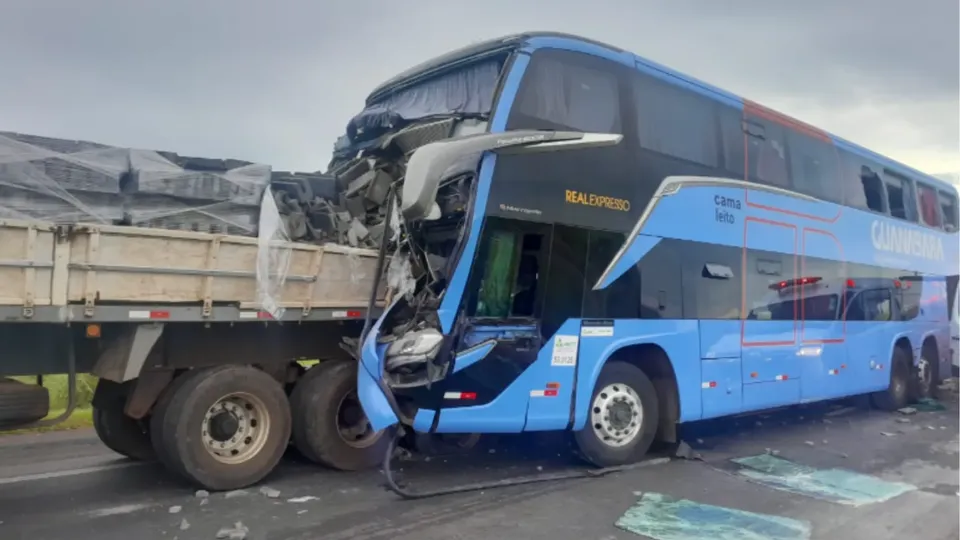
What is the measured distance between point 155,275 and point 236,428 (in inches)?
59.2

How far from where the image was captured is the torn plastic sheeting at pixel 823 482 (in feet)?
21.8

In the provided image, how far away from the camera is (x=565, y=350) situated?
6.96 meters

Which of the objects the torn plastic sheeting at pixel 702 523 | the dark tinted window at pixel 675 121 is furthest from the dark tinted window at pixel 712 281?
the torn plastic sheeting at pixel 702 523

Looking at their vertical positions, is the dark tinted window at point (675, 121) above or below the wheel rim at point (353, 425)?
above

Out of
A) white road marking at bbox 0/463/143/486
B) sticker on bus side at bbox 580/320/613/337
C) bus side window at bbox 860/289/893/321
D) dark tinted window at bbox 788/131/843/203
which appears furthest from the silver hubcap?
white road marking at bbox 0/463/143/486

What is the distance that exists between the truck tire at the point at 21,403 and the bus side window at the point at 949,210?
47.1ft

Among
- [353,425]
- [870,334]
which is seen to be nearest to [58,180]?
[353,425]

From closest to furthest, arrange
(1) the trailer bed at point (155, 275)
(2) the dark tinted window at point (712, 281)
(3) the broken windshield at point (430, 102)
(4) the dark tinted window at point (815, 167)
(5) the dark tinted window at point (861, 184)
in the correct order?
(1) the trailer bed at point (155, 275) < (3) the broken windshield at point (430, 102) < (2) the dark tinted window at point (712, 281) < (4) the dark tinted window at point (815, 167) < (5) the dark tinted window at point (861, 184)

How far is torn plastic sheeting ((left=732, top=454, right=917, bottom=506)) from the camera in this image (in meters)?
6.63

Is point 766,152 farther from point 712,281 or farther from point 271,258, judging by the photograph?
point 271,258

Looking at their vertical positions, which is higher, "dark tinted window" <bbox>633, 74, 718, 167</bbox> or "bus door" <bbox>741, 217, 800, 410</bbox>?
"dark tinted window" <bbox>633, 74, 718, 167</bbox>

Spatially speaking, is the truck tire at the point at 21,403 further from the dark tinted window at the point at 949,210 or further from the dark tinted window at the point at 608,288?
the dark tinted window at the point at 949,210

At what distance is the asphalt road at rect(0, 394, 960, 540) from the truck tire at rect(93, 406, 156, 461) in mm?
178

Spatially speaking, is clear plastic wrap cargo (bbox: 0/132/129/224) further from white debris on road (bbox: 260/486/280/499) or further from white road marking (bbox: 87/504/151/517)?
white debris on road (bbox: 260/486/280/499)
